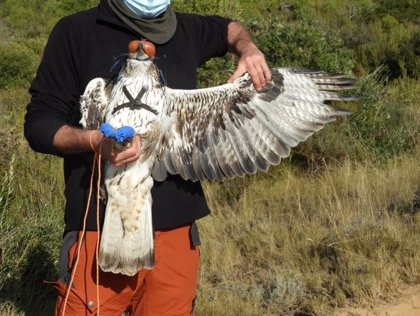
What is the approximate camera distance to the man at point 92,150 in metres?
2.78

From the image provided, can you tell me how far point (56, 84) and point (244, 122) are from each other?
97 centimetres

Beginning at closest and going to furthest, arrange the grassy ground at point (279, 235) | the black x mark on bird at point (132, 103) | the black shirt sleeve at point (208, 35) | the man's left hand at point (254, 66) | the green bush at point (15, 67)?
the black x mark on bird at point (132, 103) < the man's left hand at point (254, 66) < the black shirt sleeve at point (208, 35) < the grassy ground at point (279, 235) < the green bush at point (15, 67)

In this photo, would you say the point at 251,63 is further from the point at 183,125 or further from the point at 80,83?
the point at 80,83

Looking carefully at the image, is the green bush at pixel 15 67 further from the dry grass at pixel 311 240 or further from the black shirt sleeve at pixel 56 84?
the black shirt sleeve at pixel 56 84

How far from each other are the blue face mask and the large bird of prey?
7.5 inches

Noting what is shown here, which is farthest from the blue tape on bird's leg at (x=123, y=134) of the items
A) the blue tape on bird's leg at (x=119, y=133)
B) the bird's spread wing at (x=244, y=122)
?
the bird's spread wing at (x=244, y=122)

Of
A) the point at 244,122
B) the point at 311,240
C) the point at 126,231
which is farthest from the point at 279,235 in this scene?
the point at 126,231

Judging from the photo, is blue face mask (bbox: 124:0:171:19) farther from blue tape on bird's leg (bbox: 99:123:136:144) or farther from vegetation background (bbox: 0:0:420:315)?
vegetation background (bbox: 0:0:420:315)

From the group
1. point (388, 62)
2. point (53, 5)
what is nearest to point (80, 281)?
point (388, 62)

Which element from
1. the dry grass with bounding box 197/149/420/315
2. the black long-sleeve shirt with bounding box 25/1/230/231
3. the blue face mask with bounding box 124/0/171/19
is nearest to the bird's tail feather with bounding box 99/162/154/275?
the black long-sleeve shirt with bounding box 25/1/230/231

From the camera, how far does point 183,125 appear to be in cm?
308

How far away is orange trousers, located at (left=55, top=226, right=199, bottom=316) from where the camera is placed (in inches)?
110

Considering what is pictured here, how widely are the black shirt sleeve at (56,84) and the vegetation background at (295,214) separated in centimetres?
202

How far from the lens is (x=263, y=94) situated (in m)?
3.15
